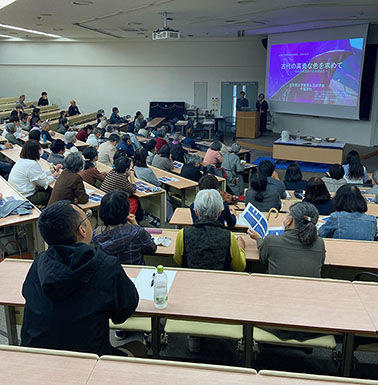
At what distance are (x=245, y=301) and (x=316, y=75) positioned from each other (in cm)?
1062

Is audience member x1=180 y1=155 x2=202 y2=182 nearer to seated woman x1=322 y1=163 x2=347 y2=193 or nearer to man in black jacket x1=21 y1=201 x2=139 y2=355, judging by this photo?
seated woman x1=322 y1=163 x2=347 y2=193

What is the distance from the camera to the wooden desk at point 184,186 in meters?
5.54

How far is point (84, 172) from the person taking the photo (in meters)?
5.40

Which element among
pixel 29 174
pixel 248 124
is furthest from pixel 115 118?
pixel 29 174

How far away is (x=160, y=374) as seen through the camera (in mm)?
1669

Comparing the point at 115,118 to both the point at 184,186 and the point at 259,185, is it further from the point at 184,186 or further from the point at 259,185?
the point at 259,185

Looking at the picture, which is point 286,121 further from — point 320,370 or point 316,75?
point 320,370

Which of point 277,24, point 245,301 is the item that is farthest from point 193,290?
point 277,24

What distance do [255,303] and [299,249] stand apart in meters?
0.60

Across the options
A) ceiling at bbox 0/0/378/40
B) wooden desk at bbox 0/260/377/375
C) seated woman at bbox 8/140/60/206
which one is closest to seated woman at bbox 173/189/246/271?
wooden desk at bbox 0/260/377/375

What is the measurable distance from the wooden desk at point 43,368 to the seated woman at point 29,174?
348 cm

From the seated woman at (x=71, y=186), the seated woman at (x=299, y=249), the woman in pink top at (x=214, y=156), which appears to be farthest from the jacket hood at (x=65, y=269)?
the woman in pink top at (x=214, y=156)

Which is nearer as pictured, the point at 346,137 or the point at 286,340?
the point at 286,340

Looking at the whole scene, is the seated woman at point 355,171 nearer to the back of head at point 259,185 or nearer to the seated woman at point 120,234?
the back of head at point 259,185
